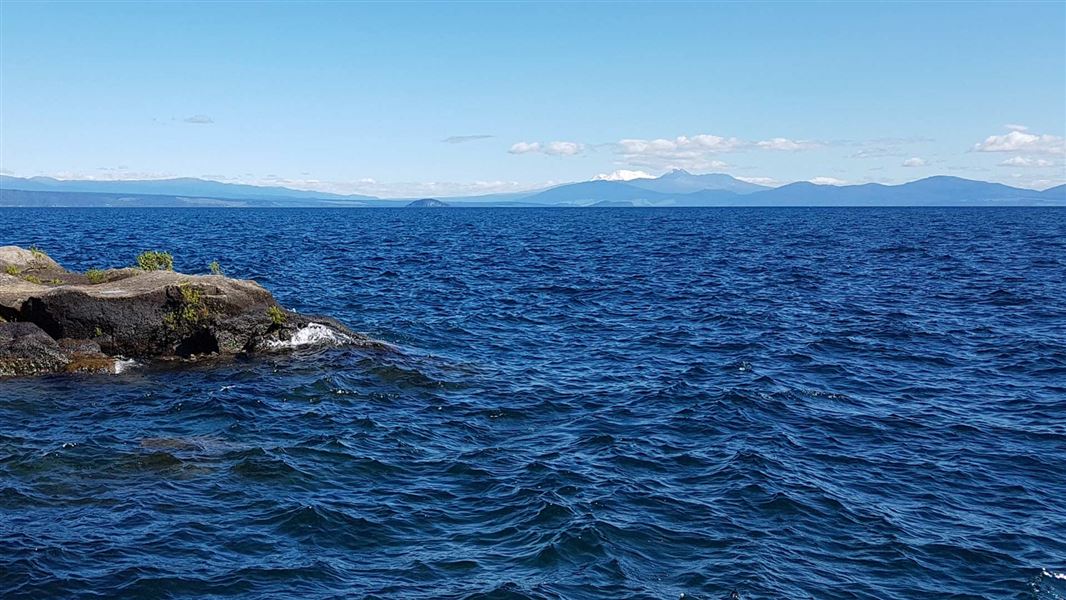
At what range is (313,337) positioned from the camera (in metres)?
27.0

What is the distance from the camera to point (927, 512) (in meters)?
14.5

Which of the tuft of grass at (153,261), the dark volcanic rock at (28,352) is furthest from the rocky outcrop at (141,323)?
the tuft of grass at (153,261)

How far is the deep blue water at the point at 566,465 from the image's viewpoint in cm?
1198

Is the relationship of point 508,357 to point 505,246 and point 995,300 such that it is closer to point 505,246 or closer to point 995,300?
point 995,300

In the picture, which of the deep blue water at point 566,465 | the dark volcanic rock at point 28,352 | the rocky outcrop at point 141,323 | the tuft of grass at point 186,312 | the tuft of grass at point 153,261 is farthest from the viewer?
the tuft of grass at point 153,261

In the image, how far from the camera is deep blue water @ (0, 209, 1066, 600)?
1198 cm

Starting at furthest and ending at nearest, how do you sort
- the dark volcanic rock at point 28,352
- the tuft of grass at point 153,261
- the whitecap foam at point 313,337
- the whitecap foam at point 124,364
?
1. the tuft of grass at point 153,261
2. the whitecap foam at point 313,337
3. the whitecap foam at point 124,364
4. the dark volcanic rock at point 28,352

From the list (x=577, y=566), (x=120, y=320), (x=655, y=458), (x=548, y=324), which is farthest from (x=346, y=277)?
(x=577, y=566)

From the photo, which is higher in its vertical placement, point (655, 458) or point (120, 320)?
point (120, 320)

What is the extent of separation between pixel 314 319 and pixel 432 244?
183 ft

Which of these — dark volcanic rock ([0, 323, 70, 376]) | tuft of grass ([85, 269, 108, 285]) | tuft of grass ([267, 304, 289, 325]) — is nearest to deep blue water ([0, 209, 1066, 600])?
dark volcanic rock ([0, 323, 70, 376])

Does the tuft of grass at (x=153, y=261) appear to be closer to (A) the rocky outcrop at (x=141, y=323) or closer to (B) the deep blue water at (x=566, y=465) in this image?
(A) the rocky outcrop at (x=141, y=323)

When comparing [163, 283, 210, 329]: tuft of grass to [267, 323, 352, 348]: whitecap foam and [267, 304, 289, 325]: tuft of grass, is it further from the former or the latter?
[267, 323, 352, 348]: whitecap foam

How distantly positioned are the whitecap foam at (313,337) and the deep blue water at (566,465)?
135 cm
